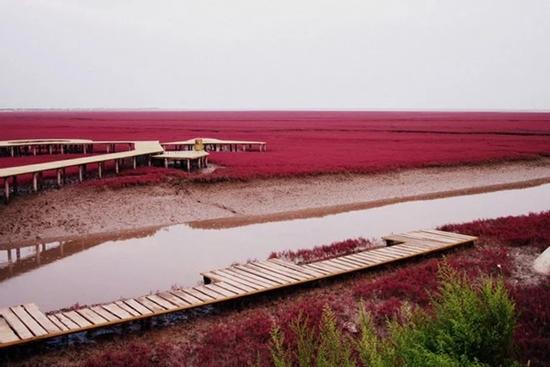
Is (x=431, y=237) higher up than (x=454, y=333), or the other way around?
(x=454, y=333)

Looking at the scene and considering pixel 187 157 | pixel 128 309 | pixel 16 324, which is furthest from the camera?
pixel 187 157

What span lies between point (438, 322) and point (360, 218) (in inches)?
539

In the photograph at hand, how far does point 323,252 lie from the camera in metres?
13.2

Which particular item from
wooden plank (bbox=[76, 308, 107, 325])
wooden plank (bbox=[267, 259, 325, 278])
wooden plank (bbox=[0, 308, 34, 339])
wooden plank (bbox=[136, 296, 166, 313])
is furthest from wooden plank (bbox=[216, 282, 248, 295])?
wooden plank (bbox=[0, 308, 34, 339])

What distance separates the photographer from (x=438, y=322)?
17.2 feet

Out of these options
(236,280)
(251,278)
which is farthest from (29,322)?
(251,278)

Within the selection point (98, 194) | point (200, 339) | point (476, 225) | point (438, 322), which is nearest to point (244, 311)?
point (200, 339)

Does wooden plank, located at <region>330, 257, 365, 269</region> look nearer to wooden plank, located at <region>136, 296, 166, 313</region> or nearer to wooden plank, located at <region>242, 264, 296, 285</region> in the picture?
wooden plank, located at <region>242, 264, 296, 285</region>

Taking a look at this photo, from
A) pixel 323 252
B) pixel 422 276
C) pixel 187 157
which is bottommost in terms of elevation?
pixel 323 252

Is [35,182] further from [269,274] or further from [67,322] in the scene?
[67,322]

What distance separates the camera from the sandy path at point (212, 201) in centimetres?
1677

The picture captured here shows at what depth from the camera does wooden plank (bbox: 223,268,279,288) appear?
974 cm

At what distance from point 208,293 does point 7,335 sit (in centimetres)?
330

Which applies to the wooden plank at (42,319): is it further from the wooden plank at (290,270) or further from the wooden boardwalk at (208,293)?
the wooden plank at (290,270)
